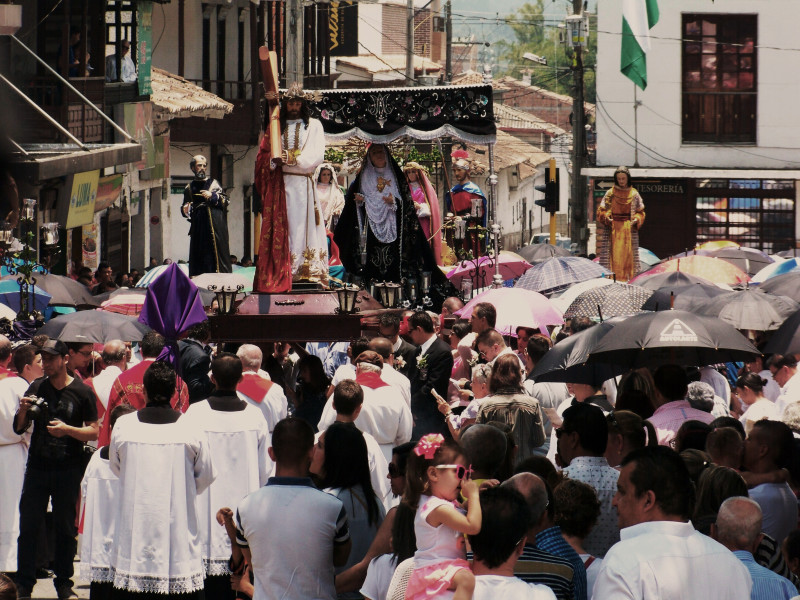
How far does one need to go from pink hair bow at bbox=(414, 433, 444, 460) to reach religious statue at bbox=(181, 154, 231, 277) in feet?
38.0

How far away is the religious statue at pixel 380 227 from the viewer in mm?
15523

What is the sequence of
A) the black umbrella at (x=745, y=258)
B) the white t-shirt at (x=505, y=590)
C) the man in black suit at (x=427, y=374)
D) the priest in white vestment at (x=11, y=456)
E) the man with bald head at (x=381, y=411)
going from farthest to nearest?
the black umbrella at (x=745, y=258) < the man in black suit at (x=427, y=374) < the priest in white vestment at (x=11, y=456) < the man with bald head at (x=381, y=411) < the white t-shirt at (x=505, y=590)

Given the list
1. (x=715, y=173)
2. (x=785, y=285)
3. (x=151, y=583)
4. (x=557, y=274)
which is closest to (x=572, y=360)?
(x=151, y=583)

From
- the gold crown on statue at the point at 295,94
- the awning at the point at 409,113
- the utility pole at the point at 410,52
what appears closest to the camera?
the gold crown on statue at the point at 295,94

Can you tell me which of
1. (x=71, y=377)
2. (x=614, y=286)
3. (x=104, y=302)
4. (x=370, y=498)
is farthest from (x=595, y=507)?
(x=104, y=302)

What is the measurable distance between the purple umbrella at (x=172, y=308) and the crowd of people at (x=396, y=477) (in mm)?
269

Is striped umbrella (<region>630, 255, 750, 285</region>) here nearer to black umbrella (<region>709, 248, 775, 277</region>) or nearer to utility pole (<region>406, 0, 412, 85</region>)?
black umbrella (<region>709, 248, 775, 277</region>)

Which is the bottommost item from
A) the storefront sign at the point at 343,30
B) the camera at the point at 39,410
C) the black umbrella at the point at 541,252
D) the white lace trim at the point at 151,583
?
the white lace trim at the point at 151,583

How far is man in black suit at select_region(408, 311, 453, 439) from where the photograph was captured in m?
10.8

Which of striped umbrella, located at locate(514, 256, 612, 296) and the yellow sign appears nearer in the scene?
striped umbrella, located at locate(514, 256, 612, 296)

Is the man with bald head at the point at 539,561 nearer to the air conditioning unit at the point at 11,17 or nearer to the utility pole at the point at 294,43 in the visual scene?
the air conditioning unit at the point at 11,17

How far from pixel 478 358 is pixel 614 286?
2.72 meters

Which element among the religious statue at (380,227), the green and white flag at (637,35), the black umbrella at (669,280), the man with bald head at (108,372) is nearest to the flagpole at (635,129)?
the green and white flag at (637,35)

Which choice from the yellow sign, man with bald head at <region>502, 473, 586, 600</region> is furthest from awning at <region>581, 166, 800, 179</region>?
man with bald head at <region>502, 473, 586, 600</region>
